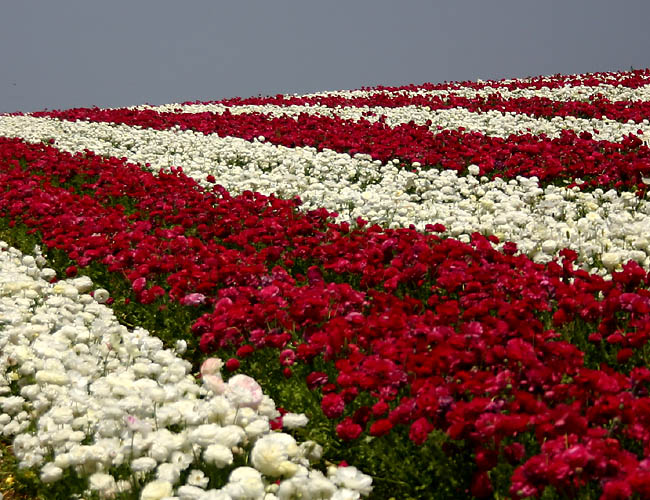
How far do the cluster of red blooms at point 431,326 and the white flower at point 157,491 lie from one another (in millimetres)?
974

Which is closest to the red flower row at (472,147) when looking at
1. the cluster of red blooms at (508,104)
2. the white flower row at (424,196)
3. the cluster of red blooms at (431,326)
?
the white flower row at (424,196)

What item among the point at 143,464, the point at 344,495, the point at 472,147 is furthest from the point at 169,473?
the point at 472,147

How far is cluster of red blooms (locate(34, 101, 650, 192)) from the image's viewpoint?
30.1 ft

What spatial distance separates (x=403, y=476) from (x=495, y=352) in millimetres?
894

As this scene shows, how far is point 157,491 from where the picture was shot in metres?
3.11

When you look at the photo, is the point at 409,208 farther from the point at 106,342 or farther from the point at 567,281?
the point at 106,342

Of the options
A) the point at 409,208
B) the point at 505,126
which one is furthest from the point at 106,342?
the point at 505,126

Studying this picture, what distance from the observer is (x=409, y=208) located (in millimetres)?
8180

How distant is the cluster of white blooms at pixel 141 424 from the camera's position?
3.10 metres

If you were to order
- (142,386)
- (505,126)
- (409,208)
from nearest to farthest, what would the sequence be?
(142,386) → (409,208) → (505,126)

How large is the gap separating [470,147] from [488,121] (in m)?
3.49

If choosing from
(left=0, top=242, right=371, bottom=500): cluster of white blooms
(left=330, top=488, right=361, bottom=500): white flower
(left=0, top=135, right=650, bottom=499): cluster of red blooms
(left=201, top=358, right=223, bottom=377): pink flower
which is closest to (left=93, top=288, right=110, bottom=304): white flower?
(left=0, top=135, right=650, bottom=499): cluster of red blooms

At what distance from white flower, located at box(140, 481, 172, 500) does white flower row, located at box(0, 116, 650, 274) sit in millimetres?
4007

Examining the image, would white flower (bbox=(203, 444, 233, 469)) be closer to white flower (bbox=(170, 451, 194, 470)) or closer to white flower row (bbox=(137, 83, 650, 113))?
white flower (bbox=(170, 451, 194, 470))
